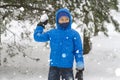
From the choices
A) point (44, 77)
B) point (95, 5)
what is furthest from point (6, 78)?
point (95, 5)

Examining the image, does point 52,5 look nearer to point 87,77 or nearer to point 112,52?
point 87,77

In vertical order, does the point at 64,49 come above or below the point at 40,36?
below

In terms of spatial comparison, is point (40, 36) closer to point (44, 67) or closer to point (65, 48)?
point (65, 48)

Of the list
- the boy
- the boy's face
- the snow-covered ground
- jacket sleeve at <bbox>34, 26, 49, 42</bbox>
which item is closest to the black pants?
the boy

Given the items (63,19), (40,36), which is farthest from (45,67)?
(63,19)

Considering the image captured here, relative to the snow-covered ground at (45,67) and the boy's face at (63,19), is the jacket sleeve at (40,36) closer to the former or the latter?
the boy's face at (63,19)

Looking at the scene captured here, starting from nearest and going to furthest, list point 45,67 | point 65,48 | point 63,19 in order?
point 65,48, point 63,19, point 45,67

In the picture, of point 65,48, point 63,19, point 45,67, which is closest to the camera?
point 65,48

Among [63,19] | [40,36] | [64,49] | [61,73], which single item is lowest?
[61,73]

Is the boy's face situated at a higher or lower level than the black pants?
higher

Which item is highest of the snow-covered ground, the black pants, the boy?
the boy

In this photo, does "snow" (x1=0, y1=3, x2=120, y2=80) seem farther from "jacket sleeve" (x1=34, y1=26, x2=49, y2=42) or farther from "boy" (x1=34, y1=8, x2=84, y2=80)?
"boy" (x1=34, y1=8, x2=84, y2=80)

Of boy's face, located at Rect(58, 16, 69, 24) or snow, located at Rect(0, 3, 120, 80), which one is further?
snow, located at Rect(0, 3, 120, 80)

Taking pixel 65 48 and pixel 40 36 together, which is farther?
pixel 40 36
